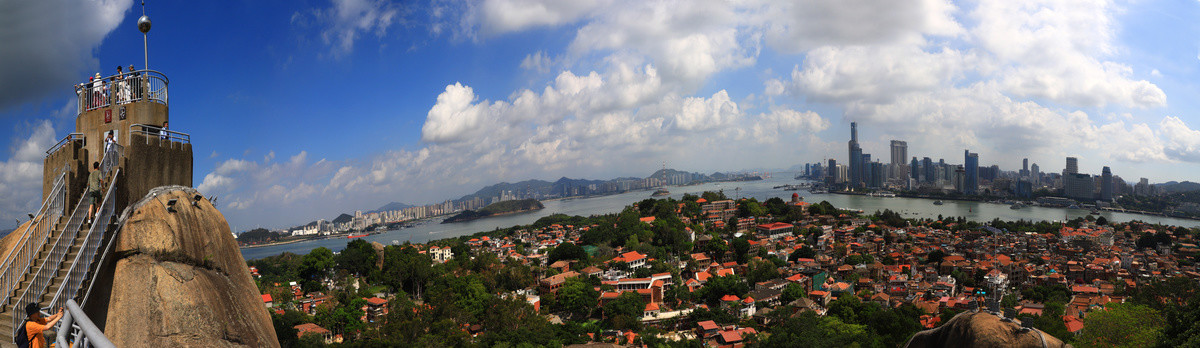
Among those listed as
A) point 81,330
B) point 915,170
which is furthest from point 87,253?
point 915,170

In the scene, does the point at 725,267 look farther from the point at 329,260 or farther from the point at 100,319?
the point at 100,319

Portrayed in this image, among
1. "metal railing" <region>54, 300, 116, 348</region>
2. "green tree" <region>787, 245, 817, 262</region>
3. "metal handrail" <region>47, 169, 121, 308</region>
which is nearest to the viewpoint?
"metal railing" <region>54, 300, 116, 348</region>

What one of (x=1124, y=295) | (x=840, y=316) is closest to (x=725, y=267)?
(x=840, y=316)

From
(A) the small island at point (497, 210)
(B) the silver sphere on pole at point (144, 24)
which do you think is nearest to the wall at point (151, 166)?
(B) the silver sphere on pole at point (144, 24)

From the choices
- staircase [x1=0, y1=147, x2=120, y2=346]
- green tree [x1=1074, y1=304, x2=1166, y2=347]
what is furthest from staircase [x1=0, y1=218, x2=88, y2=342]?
green tree [x1=1074, y1=304, x2=1166, y2=347]

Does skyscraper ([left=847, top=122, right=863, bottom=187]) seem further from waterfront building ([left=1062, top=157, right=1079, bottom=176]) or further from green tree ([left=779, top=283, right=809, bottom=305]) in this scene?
green tree ([left=779, top=283, right=809, bottom=305])

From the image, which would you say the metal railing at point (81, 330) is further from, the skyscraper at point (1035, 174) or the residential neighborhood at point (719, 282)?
the skyscraper at point (1035, 174)

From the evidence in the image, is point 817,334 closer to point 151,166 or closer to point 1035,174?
point 151,166
